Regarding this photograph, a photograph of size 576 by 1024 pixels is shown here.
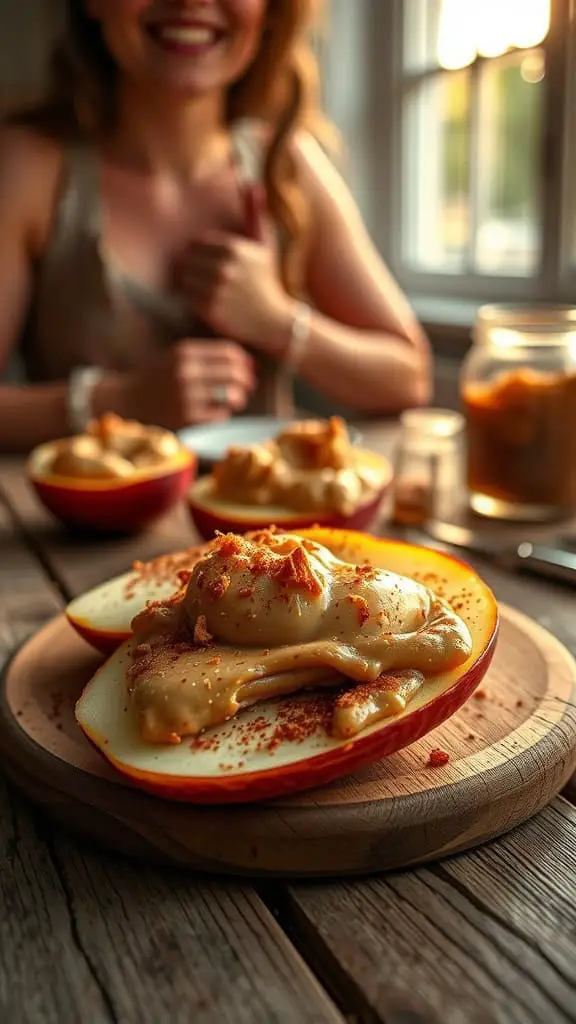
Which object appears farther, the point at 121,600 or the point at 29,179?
the point at 29,179

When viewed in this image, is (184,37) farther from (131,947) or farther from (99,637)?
(131,947)

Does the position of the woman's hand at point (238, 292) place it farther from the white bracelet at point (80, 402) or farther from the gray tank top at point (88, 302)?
the white bracelet at point (80, 402)

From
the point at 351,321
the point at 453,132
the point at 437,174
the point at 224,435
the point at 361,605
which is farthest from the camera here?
the point at 437,174

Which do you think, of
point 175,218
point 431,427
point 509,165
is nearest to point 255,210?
point 175,218

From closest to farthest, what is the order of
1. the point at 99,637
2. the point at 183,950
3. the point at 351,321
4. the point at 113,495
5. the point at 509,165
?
the point at 183,950
the point at 99,637
the point at 113,495
the point at 351,321
the point at 509,165

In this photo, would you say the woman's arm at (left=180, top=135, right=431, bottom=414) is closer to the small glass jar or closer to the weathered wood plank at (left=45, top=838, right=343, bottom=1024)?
the small glass jar

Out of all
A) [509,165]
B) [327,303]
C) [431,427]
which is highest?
[509,165]
